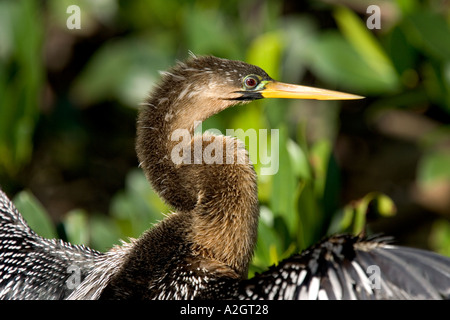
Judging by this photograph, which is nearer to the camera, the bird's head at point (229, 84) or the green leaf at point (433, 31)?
the bird's head at point (229, 84)

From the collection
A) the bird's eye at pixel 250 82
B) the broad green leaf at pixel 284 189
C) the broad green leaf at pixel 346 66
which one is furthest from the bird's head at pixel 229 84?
the broad green leaf at pixel 346 66

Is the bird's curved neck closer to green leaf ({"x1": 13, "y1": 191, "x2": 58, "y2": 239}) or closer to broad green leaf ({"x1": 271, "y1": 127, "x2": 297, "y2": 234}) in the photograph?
broad green leaf ({"x1": 271, "y1": 127, "x2": 297, "y2": 234})

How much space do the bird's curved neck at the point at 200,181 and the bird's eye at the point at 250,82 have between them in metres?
0.15

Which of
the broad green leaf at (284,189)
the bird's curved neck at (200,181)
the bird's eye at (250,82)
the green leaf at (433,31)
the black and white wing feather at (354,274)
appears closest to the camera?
the black and white wing feather at (354,274)

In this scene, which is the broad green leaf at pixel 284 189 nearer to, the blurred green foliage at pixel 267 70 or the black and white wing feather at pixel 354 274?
the blurred green foliage at pixel 267 70

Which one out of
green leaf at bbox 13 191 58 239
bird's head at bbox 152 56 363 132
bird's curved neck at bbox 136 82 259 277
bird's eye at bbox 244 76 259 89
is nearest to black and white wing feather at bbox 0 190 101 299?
green leaf at bbox 13 191 58 239

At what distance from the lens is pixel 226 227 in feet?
6.25

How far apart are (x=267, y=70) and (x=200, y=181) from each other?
1.02 m

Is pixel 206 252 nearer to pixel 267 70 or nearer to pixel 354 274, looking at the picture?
pixel 354 274

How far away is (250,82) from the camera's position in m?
2.04

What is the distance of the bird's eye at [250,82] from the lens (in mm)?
2031

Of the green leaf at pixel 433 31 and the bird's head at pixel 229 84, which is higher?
the green leaf at pixel 433 31

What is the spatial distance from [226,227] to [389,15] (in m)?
2.26

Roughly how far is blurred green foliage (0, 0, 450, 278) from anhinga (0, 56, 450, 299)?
14.4 inches
